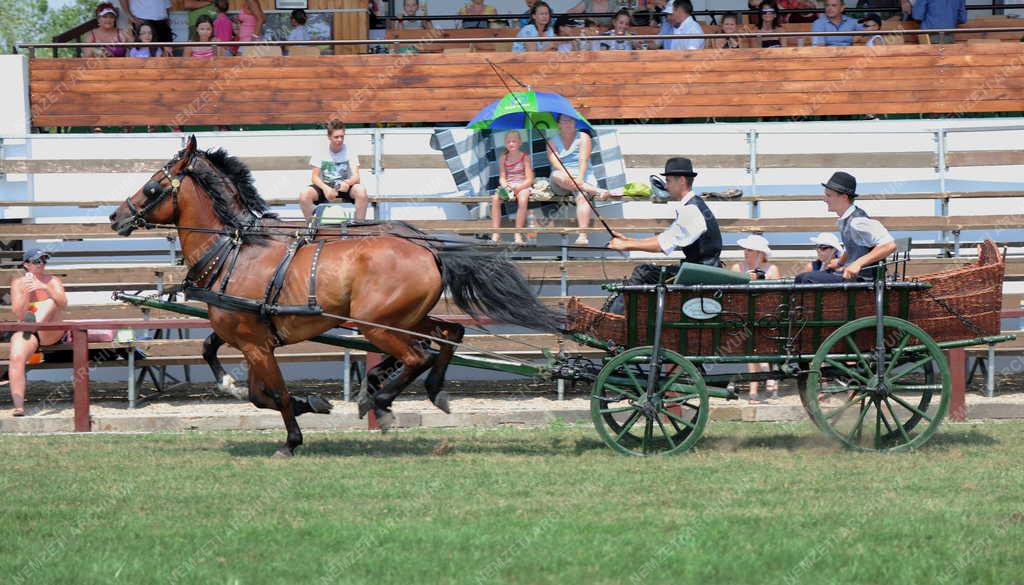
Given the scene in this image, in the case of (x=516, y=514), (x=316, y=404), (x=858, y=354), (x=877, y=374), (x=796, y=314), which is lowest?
(x=516, y=514)

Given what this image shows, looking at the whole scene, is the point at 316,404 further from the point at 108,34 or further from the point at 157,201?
the point at 108,34

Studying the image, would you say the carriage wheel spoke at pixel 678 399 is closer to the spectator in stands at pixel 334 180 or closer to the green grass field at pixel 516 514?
the green grass field at pixel 516 514

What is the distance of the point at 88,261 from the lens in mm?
15258

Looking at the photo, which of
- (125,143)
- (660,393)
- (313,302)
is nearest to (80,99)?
(125,143)

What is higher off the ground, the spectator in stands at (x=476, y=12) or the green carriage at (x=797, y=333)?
the spectator in stands at (x=476, y=12)

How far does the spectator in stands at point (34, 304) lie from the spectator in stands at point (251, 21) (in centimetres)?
590

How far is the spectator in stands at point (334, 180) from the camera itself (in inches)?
531

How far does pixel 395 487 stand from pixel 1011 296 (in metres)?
8.05

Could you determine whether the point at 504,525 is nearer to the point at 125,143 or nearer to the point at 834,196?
the point at 834,196

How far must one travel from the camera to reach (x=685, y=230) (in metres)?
8.27

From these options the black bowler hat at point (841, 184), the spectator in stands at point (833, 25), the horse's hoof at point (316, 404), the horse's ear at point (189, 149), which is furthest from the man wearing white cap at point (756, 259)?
the spectator in stands at point (833, 25)

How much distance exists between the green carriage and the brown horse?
64cm

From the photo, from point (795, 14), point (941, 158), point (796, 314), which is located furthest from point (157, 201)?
point (795, 14)

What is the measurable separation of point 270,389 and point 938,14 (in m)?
11.5
